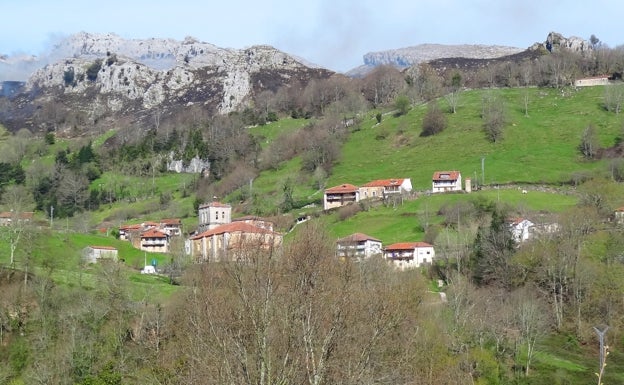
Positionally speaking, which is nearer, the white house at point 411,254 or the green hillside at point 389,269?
the green hillside at point 389,269

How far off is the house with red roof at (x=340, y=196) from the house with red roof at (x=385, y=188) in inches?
44.2

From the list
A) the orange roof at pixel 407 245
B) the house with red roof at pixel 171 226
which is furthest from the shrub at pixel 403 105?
the orange roof at pixel 407 245

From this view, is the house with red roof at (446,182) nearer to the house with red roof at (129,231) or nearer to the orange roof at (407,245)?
the orange roof at (407,245)

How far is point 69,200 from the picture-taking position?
137500mm

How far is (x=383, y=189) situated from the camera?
4370 inches

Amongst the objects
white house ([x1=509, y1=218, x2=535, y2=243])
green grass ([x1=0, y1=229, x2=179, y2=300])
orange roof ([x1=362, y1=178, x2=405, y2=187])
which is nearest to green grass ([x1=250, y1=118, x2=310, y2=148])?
orange roof ([x1=362, y1=178, x2=405, y2=187])

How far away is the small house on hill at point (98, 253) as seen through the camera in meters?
80.0

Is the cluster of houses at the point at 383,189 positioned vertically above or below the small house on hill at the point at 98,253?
above

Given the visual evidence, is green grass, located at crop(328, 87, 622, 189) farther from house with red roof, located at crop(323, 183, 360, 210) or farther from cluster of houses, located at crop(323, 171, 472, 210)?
house with red roof, located at crop(323, 183, 360, 210)

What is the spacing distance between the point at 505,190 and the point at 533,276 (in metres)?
33.1

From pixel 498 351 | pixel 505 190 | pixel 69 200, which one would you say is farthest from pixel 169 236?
pixel 498 351

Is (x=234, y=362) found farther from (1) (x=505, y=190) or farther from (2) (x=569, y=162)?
(2) (x=569, y=162)

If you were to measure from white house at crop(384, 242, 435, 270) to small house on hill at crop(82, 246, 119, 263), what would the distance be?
1190 inches

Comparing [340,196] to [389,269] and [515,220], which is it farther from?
[389,269]
